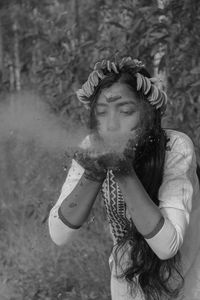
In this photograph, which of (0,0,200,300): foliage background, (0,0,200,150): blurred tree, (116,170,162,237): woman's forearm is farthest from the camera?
(0,0,200,150): blurred tree

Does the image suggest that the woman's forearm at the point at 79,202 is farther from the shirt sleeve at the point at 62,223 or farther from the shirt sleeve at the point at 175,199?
the shirt sleeve at the point at 175,199

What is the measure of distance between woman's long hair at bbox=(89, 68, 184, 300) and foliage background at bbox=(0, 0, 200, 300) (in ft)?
3.37

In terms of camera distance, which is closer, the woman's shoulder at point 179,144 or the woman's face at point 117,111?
the woman's face at point 117,111

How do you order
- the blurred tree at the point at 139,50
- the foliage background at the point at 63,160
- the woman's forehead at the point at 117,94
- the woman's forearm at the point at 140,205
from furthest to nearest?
the blurred tree at the point at 139,50, the foliage background at the point at 63,160, the woman's forehead at the point at 117,94, the woman's forearm at the point at 140,205

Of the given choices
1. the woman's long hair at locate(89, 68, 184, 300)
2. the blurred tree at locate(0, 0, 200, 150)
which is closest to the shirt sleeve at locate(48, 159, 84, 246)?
the woman's long hair at locate(89, 68, 184, 300)

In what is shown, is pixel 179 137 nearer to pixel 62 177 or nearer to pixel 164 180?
pixel 164 180

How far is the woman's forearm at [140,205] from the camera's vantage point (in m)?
1.48

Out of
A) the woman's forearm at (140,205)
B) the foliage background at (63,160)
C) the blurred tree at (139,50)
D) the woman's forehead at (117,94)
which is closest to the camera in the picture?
the woman's forearm at (140,205)

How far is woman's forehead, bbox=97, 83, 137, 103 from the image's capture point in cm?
158

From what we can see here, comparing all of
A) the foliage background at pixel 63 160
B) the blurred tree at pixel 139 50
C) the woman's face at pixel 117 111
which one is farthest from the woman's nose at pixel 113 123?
the blurred tree at pixel 139 50

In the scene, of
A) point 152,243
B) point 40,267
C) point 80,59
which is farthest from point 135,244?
point 80,59

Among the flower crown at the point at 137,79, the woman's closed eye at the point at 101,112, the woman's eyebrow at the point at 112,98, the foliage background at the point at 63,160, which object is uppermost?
the flower crown at the point at 137,79

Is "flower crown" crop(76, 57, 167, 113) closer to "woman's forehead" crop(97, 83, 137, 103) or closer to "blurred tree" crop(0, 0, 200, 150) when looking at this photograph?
"woman's forehead" crop(97, 83, 137, 103)

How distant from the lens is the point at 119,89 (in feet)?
5.23
